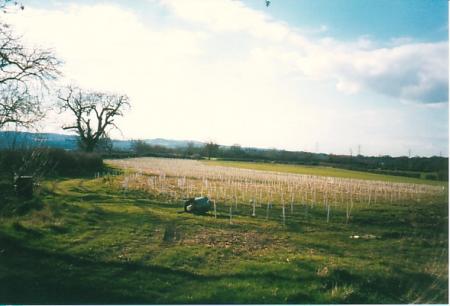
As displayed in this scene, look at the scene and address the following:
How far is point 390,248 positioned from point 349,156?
4147 cm

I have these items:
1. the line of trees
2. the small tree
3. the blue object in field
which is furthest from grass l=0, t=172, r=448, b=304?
the small tree

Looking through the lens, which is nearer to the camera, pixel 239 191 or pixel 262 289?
pixel 262 289

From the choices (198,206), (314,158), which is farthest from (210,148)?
(198,206)

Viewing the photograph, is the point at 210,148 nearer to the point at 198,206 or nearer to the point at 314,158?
the point at 314,158

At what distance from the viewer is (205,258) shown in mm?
8820

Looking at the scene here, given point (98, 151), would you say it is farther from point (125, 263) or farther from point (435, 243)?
point (435, 243)

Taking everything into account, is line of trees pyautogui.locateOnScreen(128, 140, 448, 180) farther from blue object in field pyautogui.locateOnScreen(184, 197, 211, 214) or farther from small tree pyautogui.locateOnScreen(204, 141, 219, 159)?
blue object in field pyautogui.locateOnScreen(184, 197, 211, 214)

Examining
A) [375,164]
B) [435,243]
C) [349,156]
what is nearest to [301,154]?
[349,156]

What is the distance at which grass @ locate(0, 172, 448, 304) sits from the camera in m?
6.88

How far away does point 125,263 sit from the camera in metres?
8.16

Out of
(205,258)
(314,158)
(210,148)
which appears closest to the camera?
(205,258)

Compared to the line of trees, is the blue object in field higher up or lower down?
lower down

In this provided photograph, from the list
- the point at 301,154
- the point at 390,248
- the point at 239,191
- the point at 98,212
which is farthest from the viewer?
the point at 301,154

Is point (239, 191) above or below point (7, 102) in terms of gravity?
below
